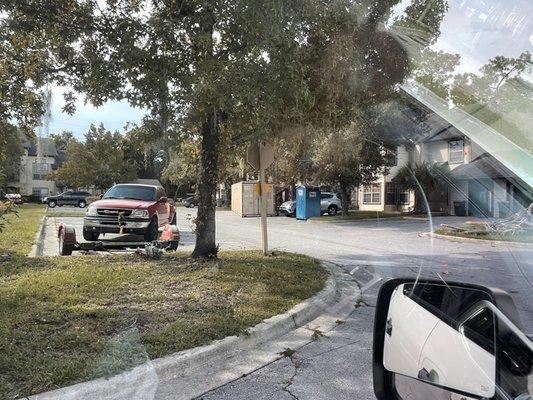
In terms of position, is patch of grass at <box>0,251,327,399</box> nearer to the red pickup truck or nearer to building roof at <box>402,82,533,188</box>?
the red pickup truck

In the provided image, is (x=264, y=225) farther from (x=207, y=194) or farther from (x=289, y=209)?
(x=289, y=209)

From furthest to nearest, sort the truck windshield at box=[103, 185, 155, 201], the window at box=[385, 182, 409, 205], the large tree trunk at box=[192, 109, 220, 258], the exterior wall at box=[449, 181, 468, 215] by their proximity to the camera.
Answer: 1. the truck windshield at box=[103, 185, 155, 201]
2. the large tree trunk at box=[192, 109, 220, 258]
3. the window at box=[385, 182, 409, 205]
4. the exterior wall at box=[449, 181, 468, 215]

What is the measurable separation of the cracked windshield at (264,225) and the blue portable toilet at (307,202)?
13870 millimetres

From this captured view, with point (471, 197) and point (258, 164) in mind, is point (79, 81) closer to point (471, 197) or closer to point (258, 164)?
point (258, 164)

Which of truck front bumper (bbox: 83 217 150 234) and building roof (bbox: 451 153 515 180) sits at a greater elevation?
building roof (bbox: 451 153 515 180)

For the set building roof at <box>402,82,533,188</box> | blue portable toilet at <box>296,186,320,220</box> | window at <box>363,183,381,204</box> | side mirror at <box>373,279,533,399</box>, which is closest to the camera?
side mirror at <box>373,279,533,399</box>

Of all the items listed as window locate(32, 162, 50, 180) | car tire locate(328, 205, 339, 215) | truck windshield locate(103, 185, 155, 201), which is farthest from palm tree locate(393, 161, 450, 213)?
window locate(32, 162, 50, 180)

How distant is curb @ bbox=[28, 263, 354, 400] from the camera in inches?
142

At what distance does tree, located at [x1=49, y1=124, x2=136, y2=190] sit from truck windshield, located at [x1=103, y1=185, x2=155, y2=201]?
120ft

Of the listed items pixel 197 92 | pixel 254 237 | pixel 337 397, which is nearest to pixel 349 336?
pixel 337 397

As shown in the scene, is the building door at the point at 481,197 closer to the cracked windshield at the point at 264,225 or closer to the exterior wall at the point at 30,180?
the cracked windshield at the point at 264,225

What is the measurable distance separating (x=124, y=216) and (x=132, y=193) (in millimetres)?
1729

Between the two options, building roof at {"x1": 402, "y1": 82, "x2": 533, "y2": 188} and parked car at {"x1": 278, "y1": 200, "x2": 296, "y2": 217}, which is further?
parked car at {"x1": 278, "y1": 200, "x2": 296, "y2": 217}

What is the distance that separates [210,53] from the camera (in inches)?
270
